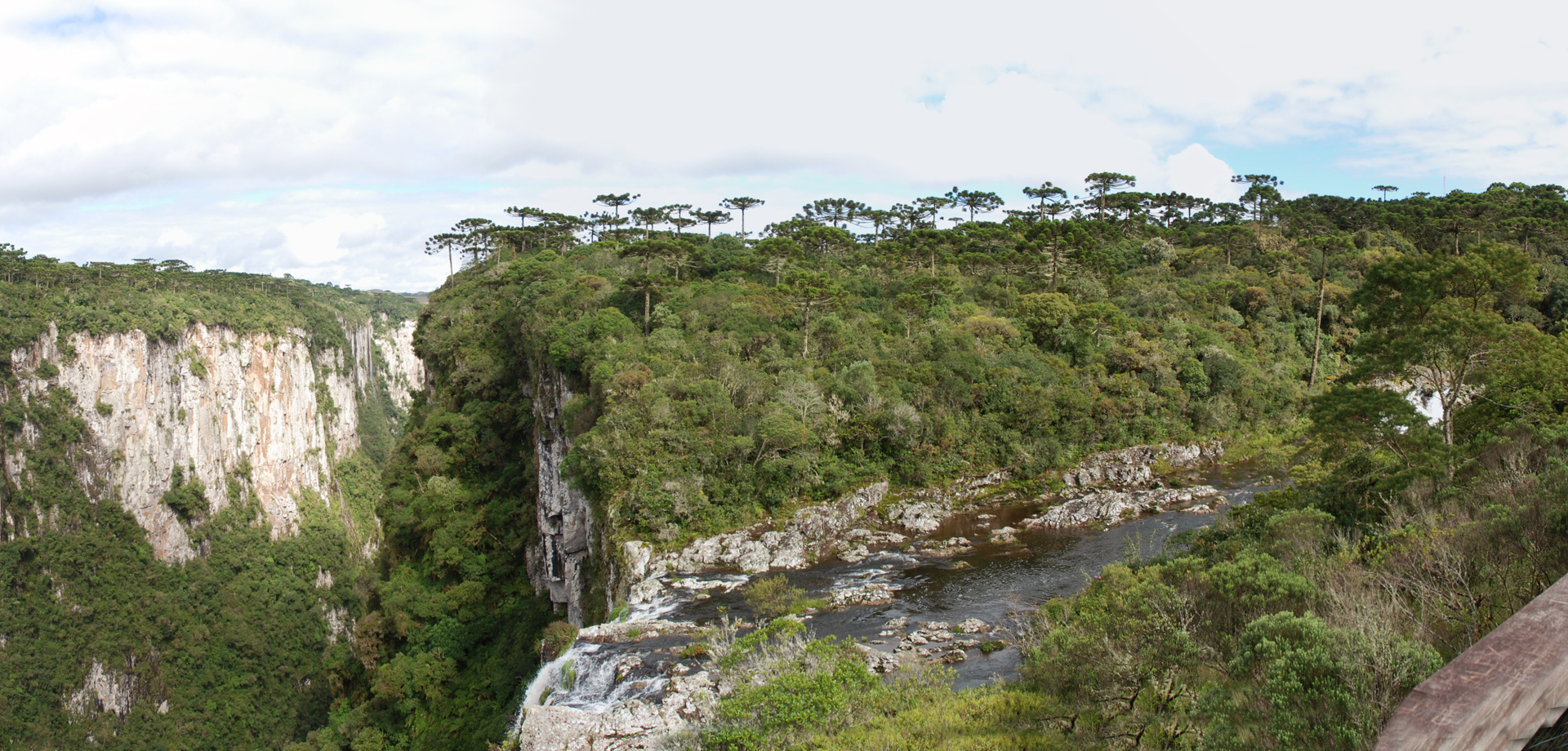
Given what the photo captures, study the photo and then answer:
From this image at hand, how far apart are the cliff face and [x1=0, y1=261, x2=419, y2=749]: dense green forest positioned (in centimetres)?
104

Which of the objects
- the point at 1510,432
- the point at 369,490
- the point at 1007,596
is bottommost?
the point at 369,490

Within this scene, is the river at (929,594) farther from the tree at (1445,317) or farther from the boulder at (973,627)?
the tree at (1445,317)

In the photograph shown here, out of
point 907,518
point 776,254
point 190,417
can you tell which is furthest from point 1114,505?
point 190,417

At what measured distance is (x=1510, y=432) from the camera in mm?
15297

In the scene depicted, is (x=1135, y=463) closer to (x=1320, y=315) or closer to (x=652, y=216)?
(x=1320, y=315)

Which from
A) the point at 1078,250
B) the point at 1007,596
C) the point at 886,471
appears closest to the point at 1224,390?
the point at 1078,250

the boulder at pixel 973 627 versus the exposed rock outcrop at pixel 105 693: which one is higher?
the boulder at pixel 973 627

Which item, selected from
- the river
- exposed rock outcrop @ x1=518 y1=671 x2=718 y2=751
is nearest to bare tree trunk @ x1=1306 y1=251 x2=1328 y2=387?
the river

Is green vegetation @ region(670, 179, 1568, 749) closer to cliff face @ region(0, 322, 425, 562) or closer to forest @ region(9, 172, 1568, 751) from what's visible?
forest @ region(9, 172, 1568, 751)

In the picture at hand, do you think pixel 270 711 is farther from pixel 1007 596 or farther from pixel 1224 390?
pixel 1224 390

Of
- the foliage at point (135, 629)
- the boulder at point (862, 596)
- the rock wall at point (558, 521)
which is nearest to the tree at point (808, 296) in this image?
the rock wall at point (558, 521)

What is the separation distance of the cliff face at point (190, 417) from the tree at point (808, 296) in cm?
6859

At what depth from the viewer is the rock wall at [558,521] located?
99.7 feet

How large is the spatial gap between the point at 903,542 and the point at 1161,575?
13.9 m
